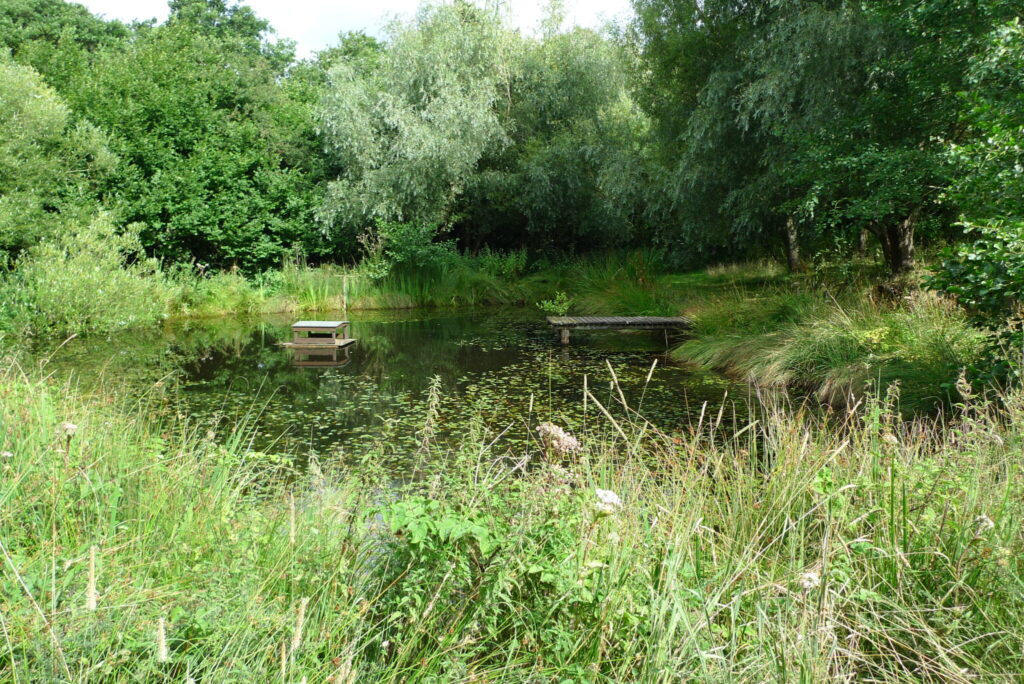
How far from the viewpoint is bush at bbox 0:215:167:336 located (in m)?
10.9

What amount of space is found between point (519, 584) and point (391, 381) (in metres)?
6.37

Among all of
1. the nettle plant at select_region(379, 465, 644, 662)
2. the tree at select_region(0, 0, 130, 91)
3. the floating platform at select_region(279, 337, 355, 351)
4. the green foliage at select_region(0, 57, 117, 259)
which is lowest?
the floating platform at select_region(279, 337, 355, 351)

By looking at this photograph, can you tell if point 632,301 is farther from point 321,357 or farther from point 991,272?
point 991,272

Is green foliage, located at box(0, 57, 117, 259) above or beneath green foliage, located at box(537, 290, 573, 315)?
above

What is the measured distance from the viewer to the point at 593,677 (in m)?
1.99

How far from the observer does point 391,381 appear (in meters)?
8.45

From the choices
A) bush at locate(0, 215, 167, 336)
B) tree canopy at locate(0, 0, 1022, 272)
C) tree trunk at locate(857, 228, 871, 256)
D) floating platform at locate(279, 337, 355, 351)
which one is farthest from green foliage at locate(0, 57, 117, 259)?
tree trunk at locate(857, 228, 871, 256)

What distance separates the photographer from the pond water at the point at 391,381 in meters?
6.04

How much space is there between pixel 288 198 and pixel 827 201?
11.5 meters

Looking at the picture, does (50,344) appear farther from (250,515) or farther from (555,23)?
(555,23)

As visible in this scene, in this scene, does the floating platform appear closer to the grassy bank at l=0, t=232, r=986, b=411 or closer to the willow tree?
the grassy bank at l=0, t=232, r=986, b=411

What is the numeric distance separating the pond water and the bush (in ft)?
1.91

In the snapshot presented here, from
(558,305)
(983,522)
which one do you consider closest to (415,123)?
(558,305)

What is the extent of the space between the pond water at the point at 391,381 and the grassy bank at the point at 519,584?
1.68m
